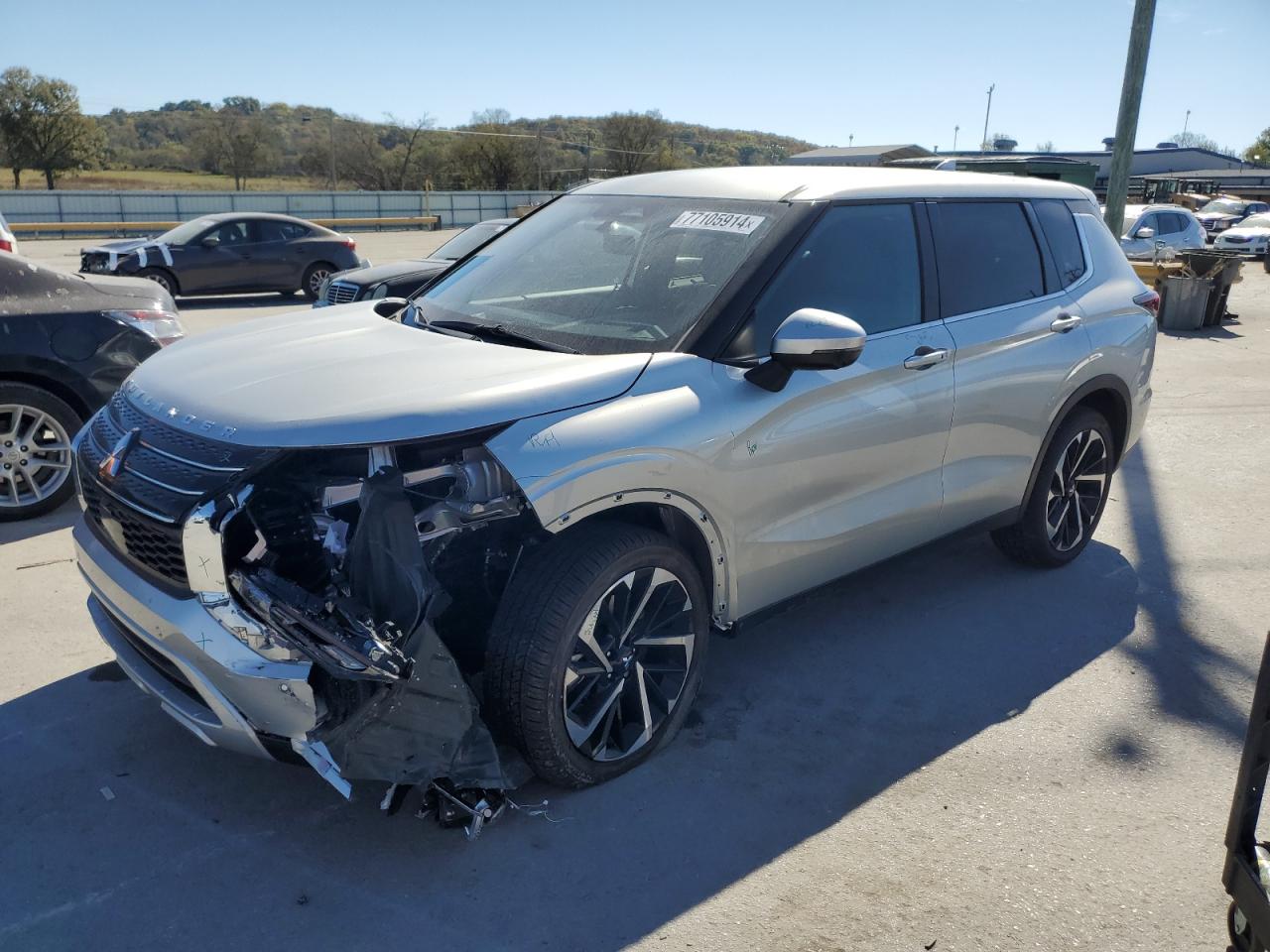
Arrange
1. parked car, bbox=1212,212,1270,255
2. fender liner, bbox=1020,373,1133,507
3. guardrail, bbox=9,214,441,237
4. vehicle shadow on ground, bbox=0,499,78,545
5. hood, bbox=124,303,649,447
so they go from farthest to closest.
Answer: guardrail, bbox=9,214,441,237 → parked car, bbox=1212,212,1270,255 → vehicle shadow on ground, bbox=0,499,78,545 → fender liner, bbox=1020,373,1133,507 → hood, bbox=124,303,649,447

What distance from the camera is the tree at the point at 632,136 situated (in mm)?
71000

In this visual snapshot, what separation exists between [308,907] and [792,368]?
218cm

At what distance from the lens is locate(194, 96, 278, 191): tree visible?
66.7 m

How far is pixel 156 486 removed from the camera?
2.83 m

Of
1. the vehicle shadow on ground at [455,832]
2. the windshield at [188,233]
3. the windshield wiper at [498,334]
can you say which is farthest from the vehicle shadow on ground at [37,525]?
the windshield at [188,233]

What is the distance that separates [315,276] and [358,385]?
603 inches

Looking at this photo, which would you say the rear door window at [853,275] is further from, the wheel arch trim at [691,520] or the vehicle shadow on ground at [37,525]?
the vehicle shadow on ground at [37,525]

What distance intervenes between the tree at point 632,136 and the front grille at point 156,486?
71.0 metres

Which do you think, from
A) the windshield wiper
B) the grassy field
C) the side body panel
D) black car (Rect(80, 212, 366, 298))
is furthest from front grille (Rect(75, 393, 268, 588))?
the grassy field

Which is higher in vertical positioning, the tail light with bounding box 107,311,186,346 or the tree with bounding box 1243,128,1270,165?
the tree with bounding box 1243,128,1270,165

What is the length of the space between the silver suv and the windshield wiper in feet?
0.05

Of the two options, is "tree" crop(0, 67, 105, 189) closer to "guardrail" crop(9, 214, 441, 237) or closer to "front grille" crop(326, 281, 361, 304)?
"guardrail" crop(9, 214, 441, 237)

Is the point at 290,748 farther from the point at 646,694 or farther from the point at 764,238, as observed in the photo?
the point at 764,238

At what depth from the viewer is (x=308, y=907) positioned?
272 cm
